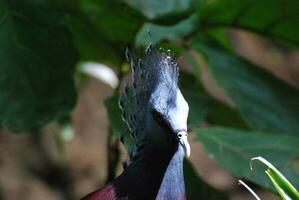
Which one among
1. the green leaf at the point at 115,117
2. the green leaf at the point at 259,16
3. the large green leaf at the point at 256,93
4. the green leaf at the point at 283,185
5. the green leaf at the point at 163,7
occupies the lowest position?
the green leaf at the point at 283,185

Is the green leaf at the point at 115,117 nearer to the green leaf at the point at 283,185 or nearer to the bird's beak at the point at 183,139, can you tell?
the bird's beak at the point at 183,139

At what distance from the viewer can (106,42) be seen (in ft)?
4.68

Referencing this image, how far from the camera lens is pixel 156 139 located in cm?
99

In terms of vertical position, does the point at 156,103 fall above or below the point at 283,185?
above

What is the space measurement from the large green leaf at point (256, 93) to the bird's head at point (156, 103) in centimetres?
27

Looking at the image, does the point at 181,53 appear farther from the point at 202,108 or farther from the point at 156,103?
the point at 156,103

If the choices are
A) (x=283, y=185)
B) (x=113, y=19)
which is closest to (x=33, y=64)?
(x=113, y=19)

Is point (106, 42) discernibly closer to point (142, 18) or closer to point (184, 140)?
point (142, 18)

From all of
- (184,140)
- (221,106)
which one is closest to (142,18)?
(221,106)

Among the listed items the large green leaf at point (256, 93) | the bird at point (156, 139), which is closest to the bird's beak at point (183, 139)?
the bird at point (156, 139)

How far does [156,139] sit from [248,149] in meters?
0.28

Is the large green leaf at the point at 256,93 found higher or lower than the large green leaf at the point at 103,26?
lower

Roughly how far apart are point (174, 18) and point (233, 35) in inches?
101

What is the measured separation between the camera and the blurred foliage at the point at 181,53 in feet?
4.02
